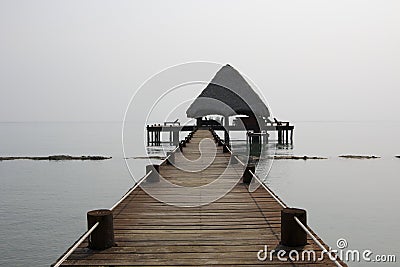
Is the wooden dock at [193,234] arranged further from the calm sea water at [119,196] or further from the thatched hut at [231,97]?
the thatched hut at [231,97]

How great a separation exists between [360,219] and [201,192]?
27.2ft

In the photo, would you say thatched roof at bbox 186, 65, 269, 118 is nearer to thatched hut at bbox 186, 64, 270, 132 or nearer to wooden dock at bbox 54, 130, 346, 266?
thatched hut at bbox 186, 64, 270, 132

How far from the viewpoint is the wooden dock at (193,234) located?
3879 millimetres

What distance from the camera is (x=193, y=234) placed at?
474 cm

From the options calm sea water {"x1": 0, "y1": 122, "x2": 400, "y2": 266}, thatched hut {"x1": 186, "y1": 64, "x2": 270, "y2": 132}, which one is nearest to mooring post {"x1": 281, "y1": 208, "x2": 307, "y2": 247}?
calm sea water {"x1": 0, "y1": 122, "x2": 400, "y2": 266}

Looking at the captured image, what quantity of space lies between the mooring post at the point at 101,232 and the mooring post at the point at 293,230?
1746 mm

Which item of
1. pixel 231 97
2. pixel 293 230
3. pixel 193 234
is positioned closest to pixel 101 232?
pixel 193 234

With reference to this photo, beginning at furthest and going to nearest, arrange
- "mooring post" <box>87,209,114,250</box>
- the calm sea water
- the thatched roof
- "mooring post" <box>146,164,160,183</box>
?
the thatched roof, the calm sea water, "mooring post" <box>146,164,160,183</box>, "mooring post" <box>87,209,114,250</box>

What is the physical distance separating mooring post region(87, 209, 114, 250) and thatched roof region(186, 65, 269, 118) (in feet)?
96.6

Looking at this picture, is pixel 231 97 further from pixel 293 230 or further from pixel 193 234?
pixel 293 230

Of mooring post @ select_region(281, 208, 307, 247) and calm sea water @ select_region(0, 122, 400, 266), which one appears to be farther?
calm sea water @ select_region(0, 122, 400, 266)

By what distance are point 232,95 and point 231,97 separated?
0.97 ft

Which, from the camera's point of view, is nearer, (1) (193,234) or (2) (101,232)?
(2) (101,232)

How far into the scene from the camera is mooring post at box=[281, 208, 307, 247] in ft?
13.7
